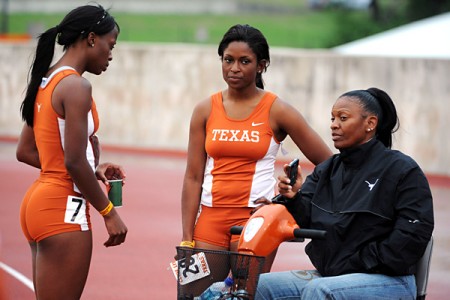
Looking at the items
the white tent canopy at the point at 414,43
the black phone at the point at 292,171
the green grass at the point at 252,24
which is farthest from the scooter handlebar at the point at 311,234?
the green grass at the point at 252,24

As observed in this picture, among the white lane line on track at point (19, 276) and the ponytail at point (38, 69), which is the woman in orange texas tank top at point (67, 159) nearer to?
the ponytail at point (38, 69)

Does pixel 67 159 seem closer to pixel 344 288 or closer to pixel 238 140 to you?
pixel 238 140

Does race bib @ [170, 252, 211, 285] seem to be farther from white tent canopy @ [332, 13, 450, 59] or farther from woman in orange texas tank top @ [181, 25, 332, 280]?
white tent canopy @ [332, 13, 450, 59]

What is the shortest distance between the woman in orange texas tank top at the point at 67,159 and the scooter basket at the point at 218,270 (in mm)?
741

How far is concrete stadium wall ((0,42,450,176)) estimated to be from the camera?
18609 mm

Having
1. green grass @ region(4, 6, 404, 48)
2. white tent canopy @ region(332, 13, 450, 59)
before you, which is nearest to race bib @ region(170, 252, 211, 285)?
white tent canopy @ region(332, 13, 450, 59)

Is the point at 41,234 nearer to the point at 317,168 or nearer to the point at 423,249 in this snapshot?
the point at 317,168

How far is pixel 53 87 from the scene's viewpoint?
5.04 meters

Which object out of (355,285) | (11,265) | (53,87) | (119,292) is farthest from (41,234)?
(11,265)

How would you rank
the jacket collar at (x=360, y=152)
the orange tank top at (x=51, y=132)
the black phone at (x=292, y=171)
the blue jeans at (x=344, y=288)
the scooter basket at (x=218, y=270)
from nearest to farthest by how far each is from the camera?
the scooter basket at (x=218, y=270), the blue jeans at (x=344, y=288), the black phone at (x=292, y=171), the jacket collar at (x=360, y=152), the orange tank top at (x=51, y=132)

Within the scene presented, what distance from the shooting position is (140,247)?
1119 centimetres

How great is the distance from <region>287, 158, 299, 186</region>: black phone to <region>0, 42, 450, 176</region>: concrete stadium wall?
13317 mm

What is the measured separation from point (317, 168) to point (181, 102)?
54.1 ft

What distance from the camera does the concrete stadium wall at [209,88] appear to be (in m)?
18.6
